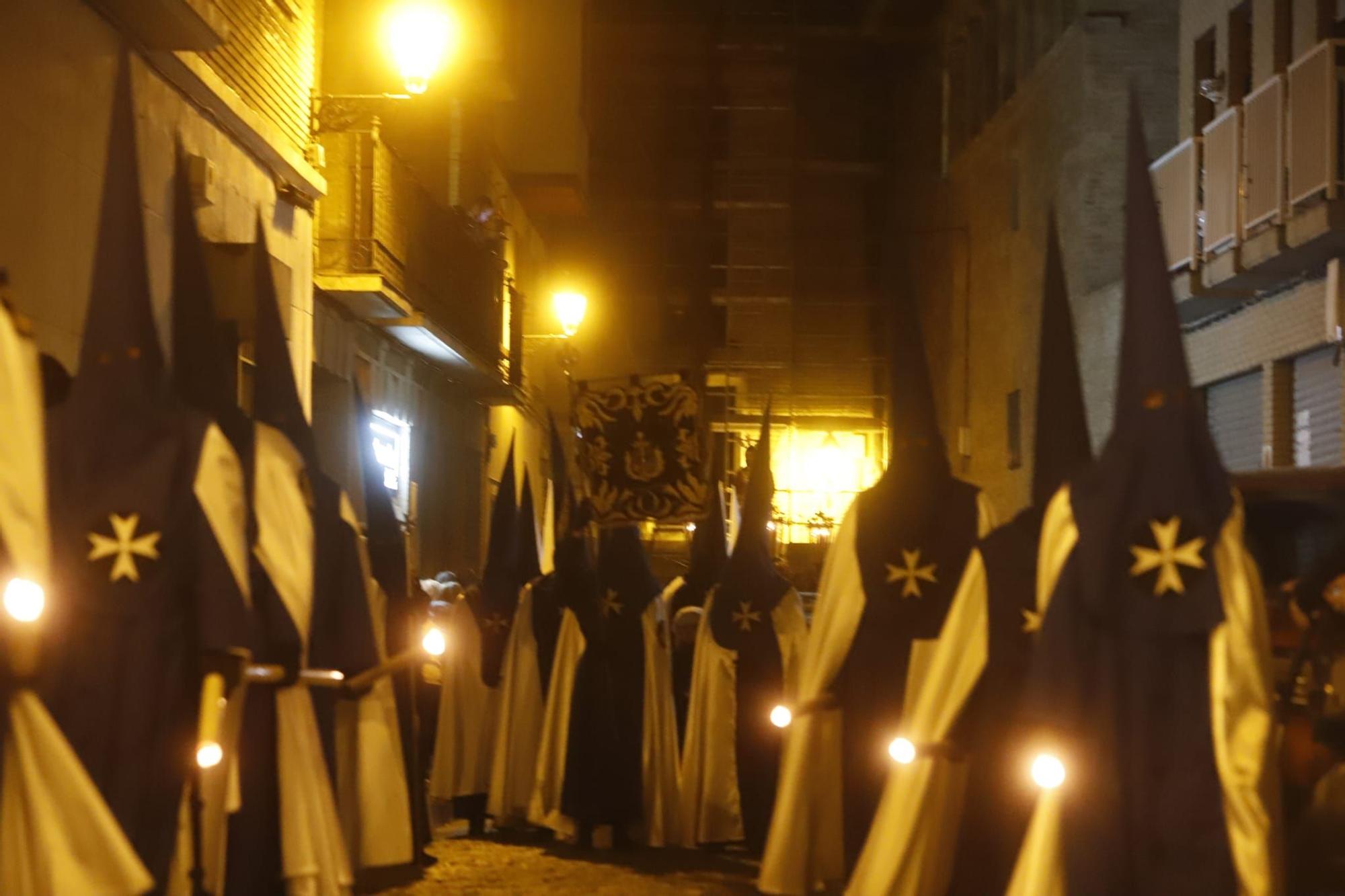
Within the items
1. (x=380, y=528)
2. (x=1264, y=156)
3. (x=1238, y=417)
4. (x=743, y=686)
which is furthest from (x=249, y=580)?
(x=1238, y=417)

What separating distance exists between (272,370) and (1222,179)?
16.2 m

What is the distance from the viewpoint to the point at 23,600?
5543 mm

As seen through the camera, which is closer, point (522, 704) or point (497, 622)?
point (522, 704)

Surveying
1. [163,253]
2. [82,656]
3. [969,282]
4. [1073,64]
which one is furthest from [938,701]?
[969,282]

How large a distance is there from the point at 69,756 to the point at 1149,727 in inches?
130

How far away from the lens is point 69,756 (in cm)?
570

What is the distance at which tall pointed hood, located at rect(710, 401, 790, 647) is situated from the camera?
483 inches

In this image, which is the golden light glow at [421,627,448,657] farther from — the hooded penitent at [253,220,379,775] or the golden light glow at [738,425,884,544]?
the golden light glow at [738,425,884,544]

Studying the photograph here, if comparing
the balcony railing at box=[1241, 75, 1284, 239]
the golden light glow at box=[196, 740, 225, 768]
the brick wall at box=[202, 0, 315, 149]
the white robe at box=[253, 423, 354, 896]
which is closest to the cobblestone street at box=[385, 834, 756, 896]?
the white robe at box=[253, 423, 354, 896]

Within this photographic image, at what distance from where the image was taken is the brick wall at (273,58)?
15.1 m

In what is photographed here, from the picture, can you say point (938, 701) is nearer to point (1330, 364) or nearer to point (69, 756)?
point (69, 756)

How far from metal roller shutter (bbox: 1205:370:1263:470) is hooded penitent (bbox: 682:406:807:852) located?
10406mm

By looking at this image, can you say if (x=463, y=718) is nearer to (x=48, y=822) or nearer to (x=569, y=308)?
(x=48, y=822)

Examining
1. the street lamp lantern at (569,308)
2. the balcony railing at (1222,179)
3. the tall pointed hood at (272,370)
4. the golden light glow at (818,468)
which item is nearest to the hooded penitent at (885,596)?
the tall pointed hood at (272,370)
